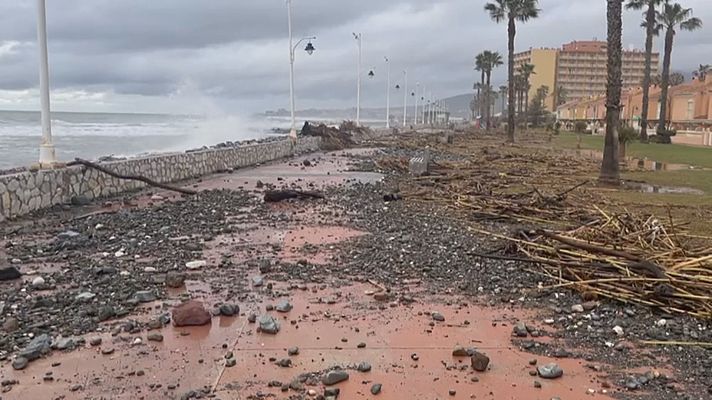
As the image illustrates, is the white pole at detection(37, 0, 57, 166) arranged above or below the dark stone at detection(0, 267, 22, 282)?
above

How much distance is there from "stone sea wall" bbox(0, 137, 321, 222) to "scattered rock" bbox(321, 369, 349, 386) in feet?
26.8

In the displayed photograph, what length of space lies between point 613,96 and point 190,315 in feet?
51.0

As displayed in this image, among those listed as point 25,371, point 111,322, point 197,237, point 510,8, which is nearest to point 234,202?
point 197,237

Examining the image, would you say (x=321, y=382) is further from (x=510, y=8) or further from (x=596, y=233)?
(x=510, y=8)

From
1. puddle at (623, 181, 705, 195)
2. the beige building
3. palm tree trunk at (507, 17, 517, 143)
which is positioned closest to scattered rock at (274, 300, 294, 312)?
puddle at (623, 181, 705, 195)

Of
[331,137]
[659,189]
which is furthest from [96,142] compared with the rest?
[659,189]

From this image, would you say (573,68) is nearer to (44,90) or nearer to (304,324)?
(44,90)

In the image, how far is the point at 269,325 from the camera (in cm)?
568

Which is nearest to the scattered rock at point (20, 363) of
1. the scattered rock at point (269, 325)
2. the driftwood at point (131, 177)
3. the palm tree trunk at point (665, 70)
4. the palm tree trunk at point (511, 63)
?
the scattered rock at point (269, 325)

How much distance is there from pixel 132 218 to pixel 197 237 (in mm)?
2076

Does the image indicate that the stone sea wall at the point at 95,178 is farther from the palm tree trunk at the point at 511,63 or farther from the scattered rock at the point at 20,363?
the palm tree trunk at the point at 511,63

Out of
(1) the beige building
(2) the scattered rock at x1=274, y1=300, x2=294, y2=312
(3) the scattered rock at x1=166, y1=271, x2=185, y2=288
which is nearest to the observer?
(2) the scattered rock at x1=274, y1=300, x2=294, y2=312

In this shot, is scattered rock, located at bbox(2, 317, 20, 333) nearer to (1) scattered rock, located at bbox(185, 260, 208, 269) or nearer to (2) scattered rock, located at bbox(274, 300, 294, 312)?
(2) scattered rock, located at bbox(274, 300, 294, 312)

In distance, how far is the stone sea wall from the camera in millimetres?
11266
